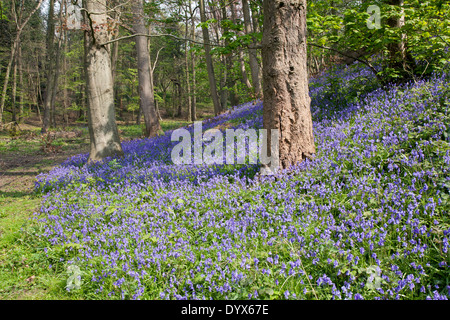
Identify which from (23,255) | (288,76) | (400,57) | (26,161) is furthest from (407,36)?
(26,161)

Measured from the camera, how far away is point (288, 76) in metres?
4.90

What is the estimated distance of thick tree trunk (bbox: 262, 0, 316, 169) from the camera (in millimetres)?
4836

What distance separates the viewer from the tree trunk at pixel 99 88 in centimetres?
798

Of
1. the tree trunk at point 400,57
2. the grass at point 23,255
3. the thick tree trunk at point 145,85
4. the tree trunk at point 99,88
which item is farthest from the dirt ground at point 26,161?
the tree trunk at point 400,57

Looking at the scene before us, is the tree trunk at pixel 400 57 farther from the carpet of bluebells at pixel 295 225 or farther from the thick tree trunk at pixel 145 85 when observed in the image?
the thick tree trunk at pixel 145 85

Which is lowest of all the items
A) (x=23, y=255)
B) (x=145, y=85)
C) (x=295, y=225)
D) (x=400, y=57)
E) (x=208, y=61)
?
(x=23, y=255)

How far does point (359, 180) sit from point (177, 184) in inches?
124

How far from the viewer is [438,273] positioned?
2498 mm

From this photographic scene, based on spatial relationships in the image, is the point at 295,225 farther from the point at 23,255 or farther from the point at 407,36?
the point at 407,36

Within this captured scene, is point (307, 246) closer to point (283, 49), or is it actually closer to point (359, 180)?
point (359, 180)

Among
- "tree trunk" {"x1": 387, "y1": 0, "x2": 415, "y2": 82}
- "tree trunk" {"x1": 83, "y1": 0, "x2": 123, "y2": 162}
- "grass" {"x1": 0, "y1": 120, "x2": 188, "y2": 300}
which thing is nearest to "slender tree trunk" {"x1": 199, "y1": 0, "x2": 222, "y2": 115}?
"tree trunk" {"x1": 83, "y1": 0, "x2": 123, "y2": 162}

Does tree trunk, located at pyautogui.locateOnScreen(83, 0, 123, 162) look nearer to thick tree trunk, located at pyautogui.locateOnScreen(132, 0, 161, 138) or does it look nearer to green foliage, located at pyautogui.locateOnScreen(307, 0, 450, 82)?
thick tree trunk, located at pyautogui.locateOnScreen(132, 0, 161, 138)

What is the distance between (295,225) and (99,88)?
7.07 m
